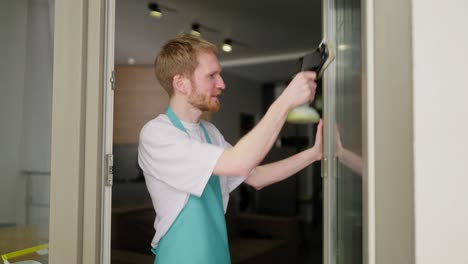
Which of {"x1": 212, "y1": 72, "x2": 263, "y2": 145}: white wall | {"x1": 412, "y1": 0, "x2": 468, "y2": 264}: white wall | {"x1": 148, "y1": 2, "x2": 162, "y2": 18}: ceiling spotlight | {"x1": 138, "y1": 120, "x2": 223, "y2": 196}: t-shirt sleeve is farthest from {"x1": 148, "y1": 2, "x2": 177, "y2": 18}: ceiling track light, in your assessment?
{"x1": 412, "y1": 0, "x2": 468, "y2": 264}: white wall

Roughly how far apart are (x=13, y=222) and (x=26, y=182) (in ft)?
0.47

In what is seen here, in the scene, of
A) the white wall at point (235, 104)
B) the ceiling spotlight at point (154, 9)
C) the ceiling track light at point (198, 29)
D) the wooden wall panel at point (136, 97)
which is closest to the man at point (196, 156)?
the wooden wall panel at point (136, 97)

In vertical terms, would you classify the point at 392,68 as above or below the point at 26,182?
above

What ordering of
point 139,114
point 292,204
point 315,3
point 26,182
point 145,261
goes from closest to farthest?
point 26,182 → point 139,114 → point 145,261 → point 315,3 → point 292,204

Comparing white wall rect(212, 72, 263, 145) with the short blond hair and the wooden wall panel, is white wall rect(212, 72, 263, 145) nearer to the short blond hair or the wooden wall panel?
the wooden wall panel

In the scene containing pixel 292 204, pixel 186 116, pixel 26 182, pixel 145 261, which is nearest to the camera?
pixel 26 182

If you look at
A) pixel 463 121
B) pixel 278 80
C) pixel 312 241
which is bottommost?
pixel 312 241

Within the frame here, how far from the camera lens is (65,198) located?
107cm

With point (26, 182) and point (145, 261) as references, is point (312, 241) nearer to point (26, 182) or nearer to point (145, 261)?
point (145, 261)

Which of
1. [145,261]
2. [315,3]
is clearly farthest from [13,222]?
[315,3]

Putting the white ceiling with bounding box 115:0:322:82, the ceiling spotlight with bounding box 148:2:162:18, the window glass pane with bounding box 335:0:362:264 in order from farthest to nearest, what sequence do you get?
1. the white ceiling with bounding box 115:0:322:82
2. the ceiling spotlight with bounding box 148:2:162:18
3. the window glass pane with bounding box 335:0:362:264

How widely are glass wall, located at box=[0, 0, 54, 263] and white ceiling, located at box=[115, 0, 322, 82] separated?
2168 mm

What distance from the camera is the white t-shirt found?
3.73 feet

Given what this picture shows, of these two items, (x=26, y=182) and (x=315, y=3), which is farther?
(x=315, y=3)
